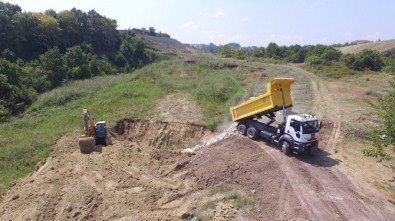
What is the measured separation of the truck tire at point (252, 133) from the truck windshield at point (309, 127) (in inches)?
128

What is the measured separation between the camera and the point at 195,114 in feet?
81.2

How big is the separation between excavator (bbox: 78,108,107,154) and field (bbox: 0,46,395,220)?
66cm

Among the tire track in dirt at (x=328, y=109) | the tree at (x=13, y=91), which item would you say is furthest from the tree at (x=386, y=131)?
the tree at (x=13, y=91)

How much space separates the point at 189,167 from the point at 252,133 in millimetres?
4021

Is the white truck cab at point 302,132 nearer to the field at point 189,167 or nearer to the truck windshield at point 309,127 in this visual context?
the truck windshield at point 309,127

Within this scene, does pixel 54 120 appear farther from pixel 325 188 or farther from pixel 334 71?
pixel 334 71

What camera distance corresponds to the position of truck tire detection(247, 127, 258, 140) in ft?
60.8

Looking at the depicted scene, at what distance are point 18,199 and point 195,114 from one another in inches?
497

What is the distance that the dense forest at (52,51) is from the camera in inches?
1353

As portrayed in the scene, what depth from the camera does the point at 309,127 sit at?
623 inches

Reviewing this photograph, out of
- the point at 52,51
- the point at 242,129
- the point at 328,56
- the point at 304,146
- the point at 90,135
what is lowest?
the point at 304,146

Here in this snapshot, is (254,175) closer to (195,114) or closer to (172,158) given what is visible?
(172,158)

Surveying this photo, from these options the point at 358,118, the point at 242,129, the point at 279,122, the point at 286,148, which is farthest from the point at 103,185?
the point at 358,118

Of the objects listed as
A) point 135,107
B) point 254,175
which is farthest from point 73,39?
point 254,175
